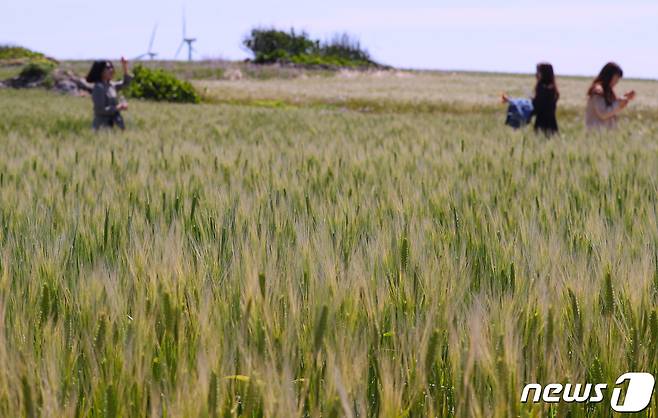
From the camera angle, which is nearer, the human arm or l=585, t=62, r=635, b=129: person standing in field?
l=585, t=62, r=635, b=129: person standing in field

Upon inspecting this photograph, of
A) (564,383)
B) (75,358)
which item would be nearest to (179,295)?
(75,358)

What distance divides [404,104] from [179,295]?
29030mm

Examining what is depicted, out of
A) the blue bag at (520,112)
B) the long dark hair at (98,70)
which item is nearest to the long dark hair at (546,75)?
the blue bag at (520,112)

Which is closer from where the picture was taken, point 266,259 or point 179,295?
point 179,295

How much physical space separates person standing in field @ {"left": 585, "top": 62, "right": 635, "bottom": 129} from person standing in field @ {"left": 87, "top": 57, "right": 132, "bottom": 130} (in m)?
5.68

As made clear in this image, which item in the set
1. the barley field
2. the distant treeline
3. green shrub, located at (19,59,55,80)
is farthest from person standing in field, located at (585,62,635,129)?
the distant treeline

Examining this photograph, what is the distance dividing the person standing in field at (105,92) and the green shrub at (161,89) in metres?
21.5

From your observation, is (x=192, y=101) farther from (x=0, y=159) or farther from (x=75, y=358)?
(x=75, y=358)

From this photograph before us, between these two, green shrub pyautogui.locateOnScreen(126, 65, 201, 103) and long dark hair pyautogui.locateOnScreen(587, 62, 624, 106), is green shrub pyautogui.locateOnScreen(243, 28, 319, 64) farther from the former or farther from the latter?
long dark hair pyautogui.locateOnScreen(587, 62, 624, 106)

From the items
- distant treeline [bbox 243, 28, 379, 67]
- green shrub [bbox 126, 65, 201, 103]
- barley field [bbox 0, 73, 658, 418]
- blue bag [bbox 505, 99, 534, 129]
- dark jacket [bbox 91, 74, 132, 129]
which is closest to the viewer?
barley field [bbox 0, 73, 658, 418]

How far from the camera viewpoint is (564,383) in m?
1.20

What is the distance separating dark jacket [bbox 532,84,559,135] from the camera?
9555 mm

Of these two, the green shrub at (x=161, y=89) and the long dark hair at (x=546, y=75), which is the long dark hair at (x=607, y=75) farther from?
the green shrub at (x=161, y=89)

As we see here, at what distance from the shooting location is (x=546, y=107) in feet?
31.5
